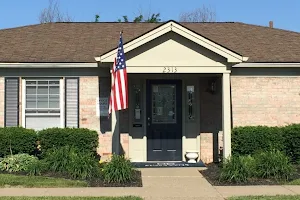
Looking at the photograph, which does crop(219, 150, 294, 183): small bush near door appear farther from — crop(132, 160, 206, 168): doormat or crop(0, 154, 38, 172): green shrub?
crop(0, 154, 38, 172): green shrub

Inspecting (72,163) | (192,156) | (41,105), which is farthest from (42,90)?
(192,156)

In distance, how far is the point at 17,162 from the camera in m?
11.1

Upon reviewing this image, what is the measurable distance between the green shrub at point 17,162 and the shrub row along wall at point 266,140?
18.0ft

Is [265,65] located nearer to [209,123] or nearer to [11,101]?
[209,123]

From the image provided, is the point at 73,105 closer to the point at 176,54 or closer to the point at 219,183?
the point at 176,54

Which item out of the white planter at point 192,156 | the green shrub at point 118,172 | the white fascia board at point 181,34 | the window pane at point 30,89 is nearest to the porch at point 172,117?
the white planter at point 192,156

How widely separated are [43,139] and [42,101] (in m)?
1.39

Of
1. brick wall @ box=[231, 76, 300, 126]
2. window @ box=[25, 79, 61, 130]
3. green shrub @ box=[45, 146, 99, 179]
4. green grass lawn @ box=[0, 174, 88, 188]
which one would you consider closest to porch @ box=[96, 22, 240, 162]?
brick wall @ box=[231, 76, 300, 126]

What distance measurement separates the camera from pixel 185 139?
42.9 ft

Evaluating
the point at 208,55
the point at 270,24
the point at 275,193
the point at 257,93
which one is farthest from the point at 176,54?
the point at 270,24

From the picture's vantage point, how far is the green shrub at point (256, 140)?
11.9 metres

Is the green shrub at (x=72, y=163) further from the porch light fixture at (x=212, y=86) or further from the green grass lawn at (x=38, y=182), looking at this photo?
the porch light fixture at (x=212, y=86)

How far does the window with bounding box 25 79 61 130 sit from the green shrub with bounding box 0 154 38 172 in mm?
1673

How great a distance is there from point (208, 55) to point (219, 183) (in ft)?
11.9
